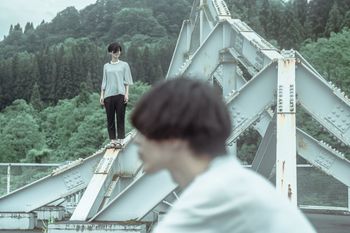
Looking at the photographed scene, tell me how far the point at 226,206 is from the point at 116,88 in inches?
345

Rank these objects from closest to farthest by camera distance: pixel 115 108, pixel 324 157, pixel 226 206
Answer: pixel 226 206 → pixel 115 108 → pixel 324 157

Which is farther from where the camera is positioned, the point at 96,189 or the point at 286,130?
the point at 96,189

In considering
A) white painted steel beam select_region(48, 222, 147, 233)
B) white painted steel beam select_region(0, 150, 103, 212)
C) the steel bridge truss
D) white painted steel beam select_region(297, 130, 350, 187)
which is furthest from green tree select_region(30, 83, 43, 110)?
white painted steel beam select_region(48, 222, 147, 233)

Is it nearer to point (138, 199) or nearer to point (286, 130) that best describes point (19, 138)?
point (138, 199)

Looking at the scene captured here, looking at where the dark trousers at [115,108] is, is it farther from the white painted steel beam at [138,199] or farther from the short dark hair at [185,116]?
the short dark hair at [185,116]

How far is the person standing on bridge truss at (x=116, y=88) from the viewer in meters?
10.5

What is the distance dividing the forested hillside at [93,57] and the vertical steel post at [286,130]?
81.9 ft

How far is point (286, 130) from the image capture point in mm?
8469

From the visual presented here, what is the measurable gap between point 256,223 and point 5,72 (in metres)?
94.1

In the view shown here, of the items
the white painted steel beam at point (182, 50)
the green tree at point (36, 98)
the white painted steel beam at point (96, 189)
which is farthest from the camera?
the green tree at point (36, 98)

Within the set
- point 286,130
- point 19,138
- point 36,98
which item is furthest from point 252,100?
point 36,98

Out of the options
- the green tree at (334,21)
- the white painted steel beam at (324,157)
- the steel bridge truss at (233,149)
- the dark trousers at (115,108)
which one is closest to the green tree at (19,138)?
the green tree at (334,21)

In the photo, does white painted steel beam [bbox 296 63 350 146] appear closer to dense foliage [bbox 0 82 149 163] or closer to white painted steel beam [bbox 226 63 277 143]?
white painted steel beam [bbox 226 63 277 143]

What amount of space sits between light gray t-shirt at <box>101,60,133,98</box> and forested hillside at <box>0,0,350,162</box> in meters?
24.2
